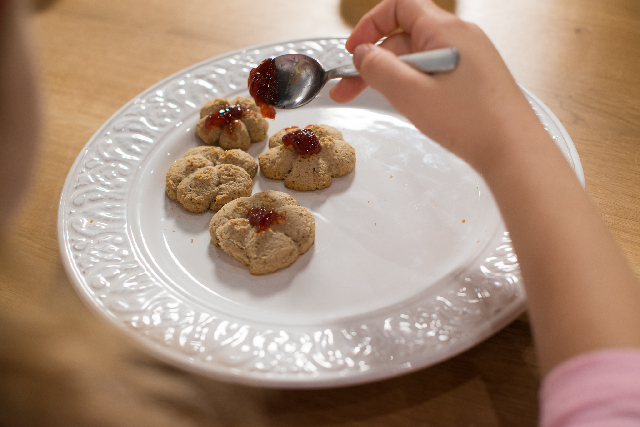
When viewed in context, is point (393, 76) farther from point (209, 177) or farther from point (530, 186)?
point (209, 177)

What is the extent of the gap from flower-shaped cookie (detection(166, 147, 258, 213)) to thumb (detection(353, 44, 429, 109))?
2.93ft

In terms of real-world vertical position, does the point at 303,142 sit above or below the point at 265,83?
below

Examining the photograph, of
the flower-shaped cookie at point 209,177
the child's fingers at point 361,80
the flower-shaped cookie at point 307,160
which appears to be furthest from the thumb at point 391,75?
the flower-shaped cookie at point 209,177

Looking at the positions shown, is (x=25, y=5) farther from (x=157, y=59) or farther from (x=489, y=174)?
(x=157, y=59)

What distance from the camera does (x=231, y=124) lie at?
231 centimetres

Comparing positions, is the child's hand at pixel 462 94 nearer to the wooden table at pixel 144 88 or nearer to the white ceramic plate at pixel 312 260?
the white ceramic plate at pixel 312 260

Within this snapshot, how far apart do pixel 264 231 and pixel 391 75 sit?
81 centimetres

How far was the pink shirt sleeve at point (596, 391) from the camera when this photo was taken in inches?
35.5

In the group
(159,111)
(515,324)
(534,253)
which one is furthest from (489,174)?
(159,111)

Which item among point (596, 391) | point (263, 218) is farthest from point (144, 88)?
point (596, 391)

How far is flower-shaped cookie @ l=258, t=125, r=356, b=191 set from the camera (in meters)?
2.17

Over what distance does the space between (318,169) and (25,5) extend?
1.25 meters

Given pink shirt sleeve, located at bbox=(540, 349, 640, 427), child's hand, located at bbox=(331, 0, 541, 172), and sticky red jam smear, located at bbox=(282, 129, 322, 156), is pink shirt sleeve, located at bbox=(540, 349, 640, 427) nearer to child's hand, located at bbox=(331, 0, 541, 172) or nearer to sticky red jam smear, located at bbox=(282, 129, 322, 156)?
child's hand, located at bbox=(331, 0, 541, 172)

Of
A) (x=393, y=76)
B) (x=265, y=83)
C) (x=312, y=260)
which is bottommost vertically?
(x=312, y=260)
